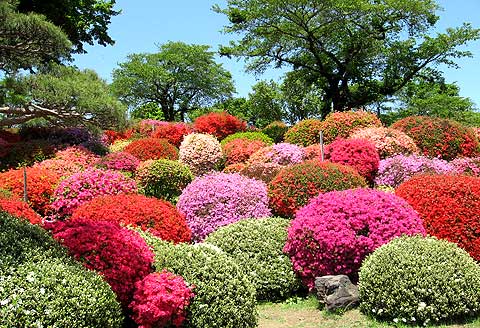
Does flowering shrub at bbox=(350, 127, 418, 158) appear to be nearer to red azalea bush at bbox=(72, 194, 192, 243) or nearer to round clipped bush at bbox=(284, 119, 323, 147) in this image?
round clipped bush at bbox=(284, 119, 323, 147)

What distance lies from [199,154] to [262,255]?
8.41m

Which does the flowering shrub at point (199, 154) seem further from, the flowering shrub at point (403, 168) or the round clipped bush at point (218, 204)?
the round clipped bush at point (218, 204)

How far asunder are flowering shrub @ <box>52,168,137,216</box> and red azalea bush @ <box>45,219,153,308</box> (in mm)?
4411

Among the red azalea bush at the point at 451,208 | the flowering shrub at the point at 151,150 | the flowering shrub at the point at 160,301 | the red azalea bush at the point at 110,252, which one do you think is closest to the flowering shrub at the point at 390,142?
the red azalea bush at the point at 451,208

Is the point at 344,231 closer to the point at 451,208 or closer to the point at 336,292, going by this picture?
the point at 336,292

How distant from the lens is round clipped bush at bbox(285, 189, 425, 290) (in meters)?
8.29

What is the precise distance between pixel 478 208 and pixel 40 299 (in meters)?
7.22

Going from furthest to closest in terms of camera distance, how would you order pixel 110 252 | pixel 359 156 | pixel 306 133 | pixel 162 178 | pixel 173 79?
pixel 173 79, pixel 306 133, pixel 162 178, pixel 359 156, pixel 110 252

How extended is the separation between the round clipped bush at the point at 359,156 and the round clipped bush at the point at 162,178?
381 centimetres

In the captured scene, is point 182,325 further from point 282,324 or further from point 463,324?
point 463,324

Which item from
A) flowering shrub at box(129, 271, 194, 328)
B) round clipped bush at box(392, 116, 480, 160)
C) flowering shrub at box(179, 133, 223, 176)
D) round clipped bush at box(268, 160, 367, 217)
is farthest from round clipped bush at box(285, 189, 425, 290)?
flowering shrub at box(179, 133, 223, 176)

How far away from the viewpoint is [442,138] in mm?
15133

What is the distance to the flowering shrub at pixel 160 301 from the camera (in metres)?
5.98

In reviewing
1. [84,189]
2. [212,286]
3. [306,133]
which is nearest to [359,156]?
[306,133]
